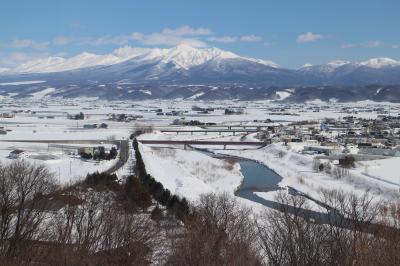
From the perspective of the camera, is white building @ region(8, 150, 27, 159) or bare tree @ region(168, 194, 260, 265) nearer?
bare tree @ region(168, 194, 260, 265)

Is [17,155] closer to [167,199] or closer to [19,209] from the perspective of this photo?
[167,199]

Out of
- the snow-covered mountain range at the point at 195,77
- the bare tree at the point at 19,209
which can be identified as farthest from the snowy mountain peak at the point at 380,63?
the bare tree at the point at 19,209

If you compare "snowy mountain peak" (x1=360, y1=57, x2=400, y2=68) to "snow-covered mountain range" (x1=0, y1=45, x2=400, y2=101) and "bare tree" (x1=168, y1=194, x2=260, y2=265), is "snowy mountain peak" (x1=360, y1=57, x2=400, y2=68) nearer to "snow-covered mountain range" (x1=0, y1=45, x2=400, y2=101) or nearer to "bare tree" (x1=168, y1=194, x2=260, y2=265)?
"snow-covered mountain range" (x1=0, y1=45, x2=400, y2=101)

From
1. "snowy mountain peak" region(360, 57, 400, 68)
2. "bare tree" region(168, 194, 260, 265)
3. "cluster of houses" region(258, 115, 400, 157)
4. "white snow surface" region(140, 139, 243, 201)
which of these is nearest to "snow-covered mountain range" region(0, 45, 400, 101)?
"snowy mountain peak" region(360, 57, 400, 68)

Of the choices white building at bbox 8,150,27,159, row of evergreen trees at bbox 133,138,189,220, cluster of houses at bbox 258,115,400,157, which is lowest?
cluster of houses at bbox 258,115,400,157

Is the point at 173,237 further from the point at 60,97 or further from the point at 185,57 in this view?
the point at 185,57

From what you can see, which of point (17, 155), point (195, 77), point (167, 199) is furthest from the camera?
point (195, 77)

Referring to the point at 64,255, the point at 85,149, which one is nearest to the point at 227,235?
the point at 64,255

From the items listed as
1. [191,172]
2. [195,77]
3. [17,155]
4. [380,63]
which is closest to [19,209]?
[191,172]

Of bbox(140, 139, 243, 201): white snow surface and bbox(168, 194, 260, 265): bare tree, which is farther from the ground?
bbox(168, 194, 260, 265): bare tree

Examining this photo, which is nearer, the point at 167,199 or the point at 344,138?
the point at 167,199

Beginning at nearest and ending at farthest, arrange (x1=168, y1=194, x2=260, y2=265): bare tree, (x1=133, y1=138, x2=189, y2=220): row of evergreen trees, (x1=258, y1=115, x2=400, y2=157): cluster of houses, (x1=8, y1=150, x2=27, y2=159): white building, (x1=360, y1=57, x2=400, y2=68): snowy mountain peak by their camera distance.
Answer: (x1=168, y1=194, x2=260, y2=265): bare tree
(x1=133, y1=138, x2=189, y2=220): row of evergreen trees
(x1=8, y1=150, x2=27, y2=159): white building
(x1=258, y1=115, x2=400, y2=157): cluster of houses
(x1=360, y1=57, x2=400, y2=68): snowy mountain peak
